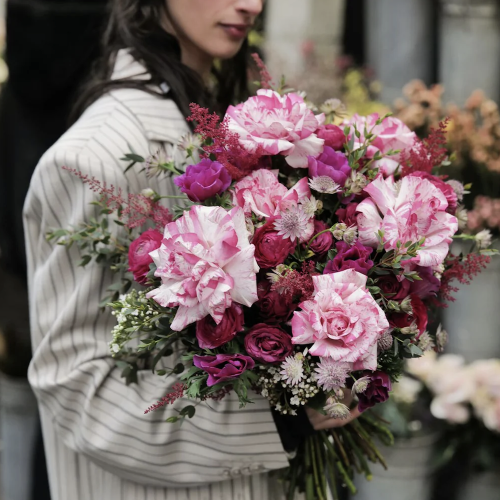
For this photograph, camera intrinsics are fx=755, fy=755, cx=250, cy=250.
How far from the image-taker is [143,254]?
116 centimetres

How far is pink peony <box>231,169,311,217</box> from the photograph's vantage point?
3.67 ft

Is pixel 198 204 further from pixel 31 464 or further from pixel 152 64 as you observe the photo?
pixel 31 464

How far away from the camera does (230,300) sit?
3.43ft

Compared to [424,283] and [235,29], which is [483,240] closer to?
[424,283]

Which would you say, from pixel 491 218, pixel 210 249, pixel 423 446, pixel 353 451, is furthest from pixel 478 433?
pixel 210 249

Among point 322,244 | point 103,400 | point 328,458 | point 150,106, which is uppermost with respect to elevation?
point 150,106

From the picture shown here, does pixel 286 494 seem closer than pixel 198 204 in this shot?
No

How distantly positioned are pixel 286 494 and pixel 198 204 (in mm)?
716

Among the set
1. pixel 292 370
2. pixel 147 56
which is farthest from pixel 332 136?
pixel 147 56

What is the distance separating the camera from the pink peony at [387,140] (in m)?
1.27

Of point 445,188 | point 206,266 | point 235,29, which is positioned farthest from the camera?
point 235,29

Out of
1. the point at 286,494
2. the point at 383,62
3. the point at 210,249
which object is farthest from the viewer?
the point at 383,62

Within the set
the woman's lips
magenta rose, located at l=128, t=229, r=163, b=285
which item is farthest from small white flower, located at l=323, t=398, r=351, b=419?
the woman's lips

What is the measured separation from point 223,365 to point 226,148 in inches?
13.3
